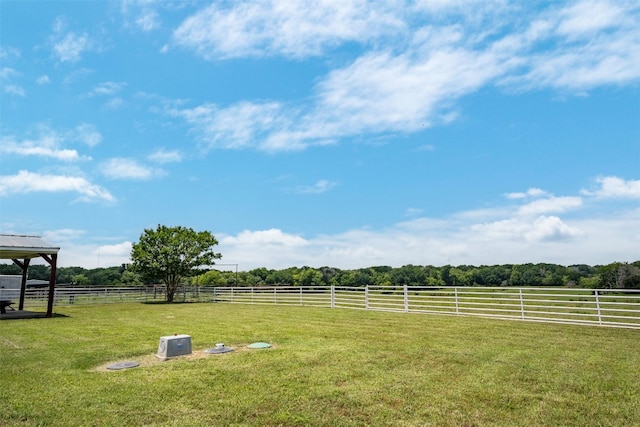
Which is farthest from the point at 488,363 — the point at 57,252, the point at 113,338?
the point at 57,252

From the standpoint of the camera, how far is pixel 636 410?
4293mm

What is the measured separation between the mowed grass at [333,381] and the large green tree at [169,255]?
59.0 feet

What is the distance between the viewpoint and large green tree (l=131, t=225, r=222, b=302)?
88.4ft

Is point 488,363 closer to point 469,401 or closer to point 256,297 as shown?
point 469,401

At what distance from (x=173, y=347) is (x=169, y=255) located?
21805 millimetres

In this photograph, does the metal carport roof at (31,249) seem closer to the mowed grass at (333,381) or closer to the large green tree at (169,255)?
the mowed grass at (333,381)

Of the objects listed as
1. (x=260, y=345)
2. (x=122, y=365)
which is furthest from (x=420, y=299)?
(x=122, y=365)

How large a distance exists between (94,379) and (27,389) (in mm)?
753

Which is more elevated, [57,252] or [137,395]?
[57,252]

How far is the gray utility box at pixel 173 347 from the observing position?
6766 mm

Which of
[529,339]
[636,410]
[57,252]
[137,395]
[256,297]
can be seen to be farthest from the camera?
[256,297]

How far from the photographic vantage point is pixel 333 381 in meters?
5.28

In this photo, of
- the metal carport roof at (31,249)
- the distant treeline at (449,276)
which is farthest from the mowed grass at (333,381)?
the distant treeline at (449,276)

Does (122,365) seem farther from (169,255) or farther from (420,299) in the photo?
(169,255)
